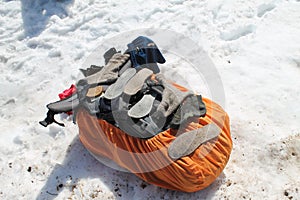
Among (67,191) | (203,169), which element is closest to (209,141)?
(203,169)

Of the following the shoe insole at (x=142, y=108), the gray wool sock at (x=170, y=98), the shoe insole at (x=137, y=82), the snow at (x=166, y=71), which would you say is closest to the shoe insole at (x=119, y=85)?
the shoe insole at (x=137, y=82)

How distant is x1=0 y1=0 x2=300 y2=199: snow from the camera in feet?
9.38

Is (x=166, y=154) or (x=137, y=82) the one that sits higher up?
(x=137, y=82)

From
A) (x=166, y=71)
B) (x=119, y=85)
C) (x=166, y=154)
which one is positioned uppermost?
(x=119, y=85)

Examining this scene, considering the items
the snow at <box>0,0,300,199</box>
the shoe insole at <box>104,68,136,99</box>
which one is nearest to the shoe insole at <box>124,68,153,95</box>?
the shoe insole at <box>104,68,136,99</box>

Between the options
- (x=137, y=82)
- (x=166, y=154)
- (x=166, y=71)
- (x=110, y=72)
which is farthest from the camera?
(x=166, y=71)

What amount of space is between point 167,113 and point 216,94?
33.7 inches

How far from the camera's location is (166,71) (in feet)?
12.2

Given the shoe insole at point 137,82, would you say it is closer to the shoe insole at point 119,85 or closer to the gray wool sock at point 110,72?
the shoe insole at point 119,85


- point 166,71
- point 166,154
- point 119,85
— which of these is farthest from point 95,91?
point 166,71

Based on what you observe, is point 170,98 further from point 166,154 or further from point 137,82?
point 166,154

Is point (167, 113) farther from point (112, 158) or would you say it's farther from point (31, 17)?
point (31, 17)

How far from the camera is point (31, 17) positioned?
4535 millimetres

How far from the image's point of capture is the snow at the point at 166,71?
2.86 metres
